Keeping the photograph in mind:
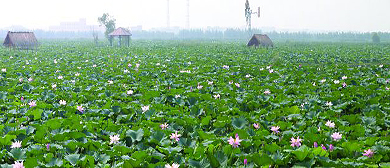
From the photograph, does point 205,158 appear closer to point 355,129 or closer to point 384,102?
point 355,129

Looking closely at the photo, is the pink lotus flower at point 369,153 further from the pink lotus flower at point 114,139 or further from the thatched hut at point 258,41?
the thatched hut at point 258,41

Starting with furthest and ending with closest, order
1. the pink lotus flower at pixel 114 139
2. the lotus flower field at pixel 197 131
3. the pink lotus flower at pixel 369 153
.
A: the pink lotus flower at pixel 114 139 < the pink lotus flower at pixel 369 153 < the lotus flower field at pixel 197 131

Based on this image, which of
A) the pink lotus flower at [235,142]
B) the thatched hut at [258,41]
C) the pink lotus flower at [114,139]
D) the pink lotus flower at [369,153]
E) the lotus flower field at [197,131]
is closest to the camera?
the lotus flower field at [197,131]

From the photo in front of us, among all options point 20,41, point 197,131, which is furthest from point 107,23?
point 197,131

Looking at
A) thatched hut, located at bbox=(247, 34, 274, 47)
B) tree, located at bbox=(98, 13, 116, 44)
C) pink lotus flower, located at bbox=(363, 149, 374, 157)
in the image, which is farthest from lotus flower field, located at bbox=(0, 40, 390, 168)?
tree, located at bbox=(98, 13, 116, 44)

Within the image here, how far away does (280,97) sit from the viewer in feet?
18.3

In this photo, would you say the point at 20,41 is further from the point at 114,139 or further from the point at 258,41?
the point at 114,139

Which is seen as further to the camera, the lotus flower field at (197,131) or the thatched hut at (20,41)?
the thatched hut at (20,41)

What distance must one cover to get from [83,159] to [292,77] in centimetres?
675

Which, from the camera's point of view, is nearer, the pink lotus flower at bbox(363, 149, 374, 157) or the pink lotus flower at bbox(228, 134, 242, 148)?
the pink lotus flower at bbox(363, 149, 374, 157)

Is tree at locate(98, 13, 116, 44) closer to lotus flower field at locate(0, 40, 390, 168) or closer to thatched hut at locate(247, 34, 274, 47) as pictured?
thatched hut at locate(247, 34, 274, 47)

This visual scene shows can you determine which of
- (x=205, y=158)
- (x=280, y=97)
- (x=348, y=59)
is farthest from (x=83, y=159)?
(x=348, y=59)

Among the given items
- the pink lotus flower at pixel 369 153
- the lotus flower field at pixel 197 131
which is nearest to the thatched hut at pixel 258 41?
the lotus flower field at pixel 197 131

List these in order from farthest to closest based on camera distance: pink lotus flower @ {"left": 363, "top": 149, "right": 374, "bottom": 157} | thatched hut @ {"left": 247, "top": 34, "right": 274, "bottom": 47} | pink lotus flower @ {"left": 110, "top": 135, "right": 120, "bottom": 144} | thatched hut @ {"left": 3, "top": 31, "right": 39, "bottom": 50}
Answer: thatched hut @ {"left": 247, "top": 34, "right": 274, "bottom": 47} < thatched hut @ {"left": 3, "top": 31, "right": 39, "bottom": 50} < pink lotus flower @ {"left": 110, "top": 135, "right": 120, "bottom": 144} < pink lotus flower @ {"left": 363, "top": 149, "right": 374, "bottom": 157}
